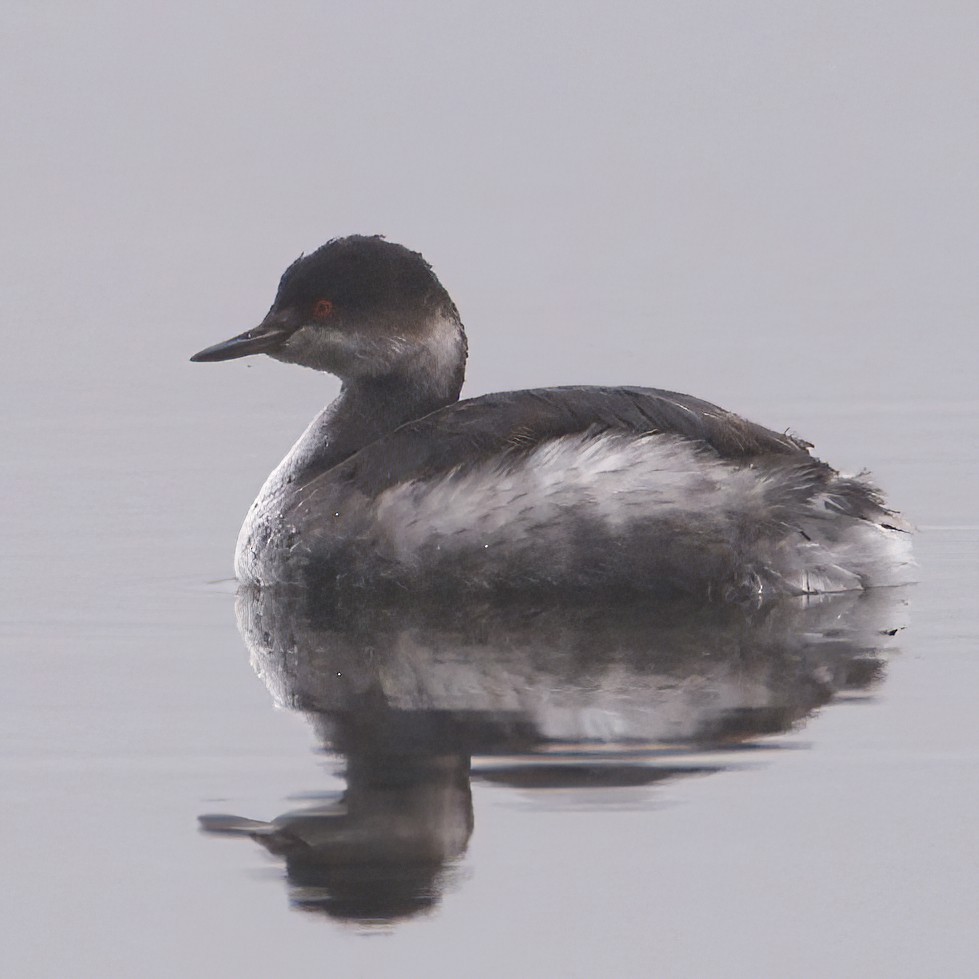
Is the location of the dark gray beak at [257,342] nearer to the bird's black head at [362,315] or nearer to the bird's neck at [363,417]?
the bird's black head at [362,315]

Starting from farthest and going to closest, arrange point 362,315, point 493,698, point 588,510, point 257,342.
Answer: point 257,342
point 362,315
point 588,510
point 493,698

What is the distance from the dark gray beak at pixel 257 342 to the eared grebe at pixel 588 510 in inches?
25.8

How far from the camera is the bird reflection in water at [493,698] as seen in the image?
607 cm

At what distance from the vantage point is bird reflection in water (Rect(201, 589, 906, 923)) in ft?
19.9

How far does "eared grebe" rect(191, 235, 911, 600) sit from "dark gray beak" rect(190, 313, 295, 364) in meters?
0.66

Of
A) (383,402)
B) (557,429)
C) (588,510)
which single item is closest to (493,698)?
(588,510)

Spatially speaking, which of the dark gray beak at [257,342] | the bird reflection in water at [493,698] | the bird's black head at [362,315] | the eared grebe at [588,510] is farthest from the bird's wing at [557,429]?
the dark gray beak at [257,342]

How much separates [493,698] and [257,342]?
2.59m

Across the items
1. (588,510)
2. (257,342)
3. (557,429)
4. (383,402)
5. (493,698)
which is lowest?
(493,698)

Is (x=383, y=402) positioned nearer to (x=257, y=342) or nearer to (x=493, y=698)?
(x=257, y=342)

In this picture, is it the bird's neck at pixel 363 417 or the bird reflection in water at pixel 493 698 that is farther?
the bird's neck at pixel 363 417

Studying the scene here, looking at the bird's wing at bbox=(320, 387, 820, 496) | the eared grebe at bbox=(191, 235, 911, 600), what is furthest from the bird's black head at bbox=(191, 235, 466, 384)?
the bird's wing at bbox=(320, 387, 820, 496)

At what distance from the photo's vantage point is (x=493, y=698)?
7.34 m

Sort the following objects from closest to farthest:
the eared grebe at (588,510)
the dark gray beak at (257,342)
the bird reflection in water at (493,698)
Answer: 1. the bird reflection in water at (493,698)
2. the eared grebe at (588,510)
3. the dark gray beak at (257,342)
